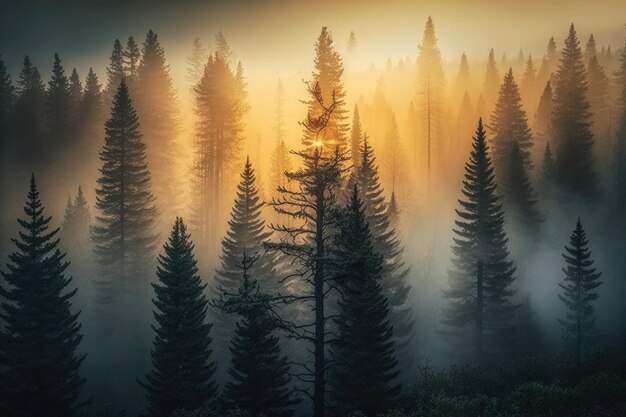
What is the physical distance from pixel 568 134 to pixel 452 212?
58.3 feet

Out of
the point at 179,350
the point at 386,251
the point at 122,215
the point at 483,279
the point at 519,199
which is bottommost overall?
the point at 179,350

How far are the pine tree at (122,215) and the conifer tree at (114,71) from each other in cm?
2297

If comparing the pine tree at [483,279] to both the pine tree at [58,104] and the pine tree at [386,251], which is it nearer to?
the pine tree at [386,251]

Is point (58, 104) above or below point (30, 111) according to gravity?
above

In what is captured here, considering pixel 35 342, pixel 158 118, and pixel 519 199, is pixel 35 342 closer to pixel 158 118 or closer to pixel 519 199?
pixel 158 118

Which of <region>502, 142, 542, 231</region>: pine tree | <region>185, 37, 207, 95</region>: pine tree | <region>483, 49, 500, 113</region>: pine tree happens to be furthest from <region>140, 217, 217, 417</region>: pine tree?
A: <region>483, 49, 500, 113</region>: pine tree

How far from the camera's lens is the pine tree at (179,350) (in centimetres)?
2122

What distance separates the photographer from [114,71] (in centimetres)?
6028

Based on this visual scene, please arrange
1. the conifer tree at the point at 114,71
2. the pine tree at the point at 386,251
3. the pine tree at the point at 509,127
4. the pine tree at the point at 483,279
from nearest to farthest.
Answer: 1. the pine tree at the point at 386,251
2. the pine tree at the point at 483,279
3. the pine tree at the point at 509,127
4. the conifer tree at the point at 114,71

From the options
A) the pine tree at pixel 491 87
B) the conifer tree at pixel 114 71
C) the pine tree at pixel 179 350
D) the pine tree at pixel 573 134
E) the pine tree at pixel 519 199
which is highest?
the pine tree at pixel 491 87

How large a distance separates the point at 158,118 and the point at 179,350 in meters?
37.9

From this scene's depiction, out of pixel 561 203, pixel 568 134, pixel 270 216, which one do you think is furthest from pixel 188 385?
pixel 568 134

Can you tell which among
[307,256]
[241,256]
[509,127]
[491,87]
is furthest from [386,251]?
[491,87]

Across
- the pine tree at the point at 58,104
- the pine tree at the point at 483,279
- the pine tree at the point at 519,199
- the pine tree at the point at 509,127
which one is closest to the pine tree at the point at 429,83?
the pine tree at the point at 509,127
